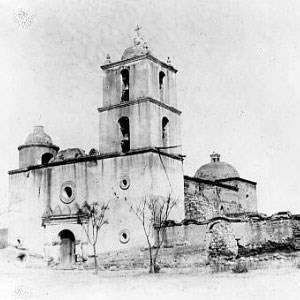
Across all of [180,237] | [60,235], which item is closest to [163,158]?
[180,237]

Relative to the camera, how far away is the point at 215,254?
26984 millimetres

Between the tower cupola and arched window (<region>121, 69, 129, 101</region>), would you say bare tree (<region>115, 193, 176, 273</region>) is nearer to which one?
arched window (<region>121, 69, 129, 101</region>)

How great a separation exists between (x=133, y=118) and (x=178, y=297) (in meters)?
16.8

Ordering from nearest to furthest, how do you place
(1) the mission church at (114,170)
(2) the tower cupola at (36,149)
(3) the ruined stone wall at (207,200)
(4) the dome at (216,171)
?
(1) the mission church at (114,170)
(2) the tower cupola at (36,149)
(3) the ruined stone wall at (207,200)
(4) the dome at (216,171)

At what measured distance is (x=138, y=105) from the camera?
30.1 metres

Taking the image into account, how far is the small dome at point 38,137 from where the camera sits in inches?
1322

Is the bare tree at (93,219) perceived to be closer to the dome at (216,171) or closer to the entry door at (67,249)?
the entry door at (67,249)

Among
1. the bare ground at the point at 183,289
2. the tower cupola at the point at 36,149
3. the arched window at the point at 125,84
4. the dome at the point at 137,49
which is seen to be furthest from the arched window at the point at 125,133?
the bare ground at the point at 183,289

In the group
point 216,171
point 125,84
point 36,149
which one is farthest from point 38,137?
point 216,171

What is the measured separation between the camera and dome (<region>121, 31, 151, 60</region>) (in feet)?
103

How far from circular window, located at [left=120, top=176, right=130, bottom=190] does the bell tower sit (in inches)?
59.0

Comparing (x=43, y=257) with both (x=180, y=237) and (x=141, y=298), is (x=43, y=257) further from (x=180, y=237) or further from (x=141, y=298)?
(x=141, y=298)

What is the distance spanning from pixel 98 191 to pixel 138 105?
5095 mm

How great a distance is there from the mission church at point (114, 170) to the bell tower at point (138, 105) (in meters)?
0.05
